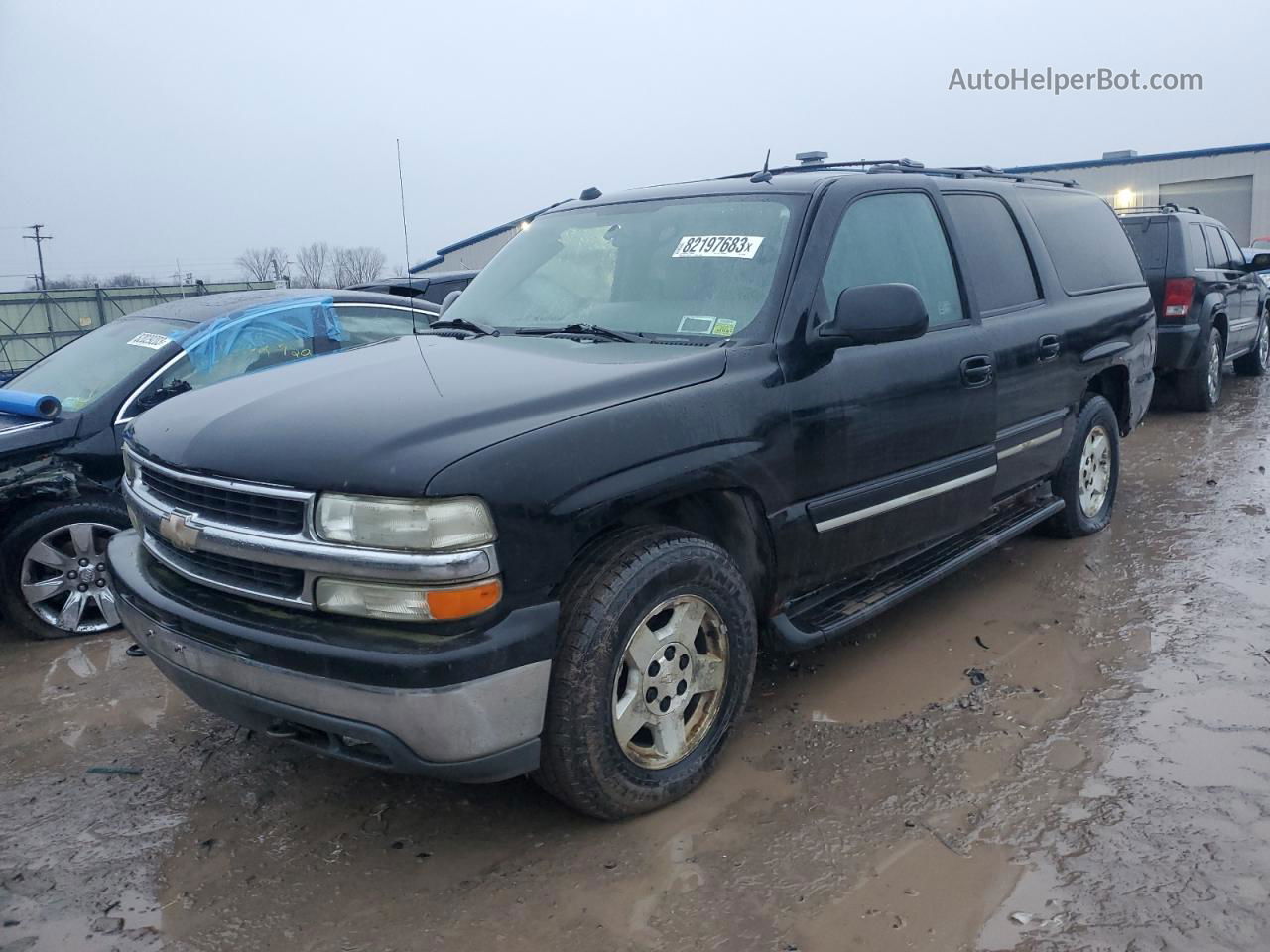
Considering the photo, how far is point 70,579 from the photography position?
4.84m

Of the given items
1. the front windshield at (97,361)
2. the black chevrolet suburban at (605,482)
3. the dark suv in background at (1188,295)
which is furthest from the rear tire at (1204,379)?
the front windshield at (97,361)

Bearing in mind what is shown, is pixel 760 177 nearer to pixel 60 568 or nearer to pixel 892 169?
pixel 892 169

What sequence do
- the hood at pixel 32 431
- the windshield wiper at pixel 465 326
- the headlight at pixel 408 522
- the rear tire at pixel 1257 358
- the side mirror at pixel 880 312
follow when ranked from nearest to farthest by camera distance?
the headlight at pixel 408 522, the side mirror at pixel 880 312, the windshield wiper at pixel 465 326, the hood at pixel 32 431, the rear tire at pixel 1257 358

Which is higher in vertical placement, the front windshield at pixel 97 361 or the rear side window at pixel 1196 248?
the rear side window at pixel 1196 248

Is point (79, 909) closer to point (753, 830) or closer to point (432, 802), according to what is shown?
point (432, 802)

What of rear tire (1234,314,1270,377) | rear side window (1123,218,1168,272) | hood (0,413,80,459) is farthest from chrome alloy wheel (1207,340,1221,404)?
hood (0,413,80,459)

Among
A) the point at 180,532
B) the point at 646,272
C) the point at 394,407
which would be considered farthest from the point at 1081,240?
the point at 180,532

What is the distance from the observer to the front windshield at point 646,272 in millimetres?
3516

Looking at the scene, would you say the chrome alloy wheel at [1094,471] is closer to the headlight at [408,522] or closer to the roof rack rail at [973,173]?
the roof rack rail at [973,173]

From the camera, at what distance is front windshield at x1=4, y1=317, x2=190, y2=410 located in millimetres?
5102

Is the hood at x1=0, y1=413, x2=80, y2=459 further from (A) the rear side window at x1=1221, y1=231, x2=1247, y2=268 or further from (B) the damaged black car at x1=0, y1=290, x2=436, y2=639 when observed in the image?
(A) the rear side window at x1=1221, y1=231, x2=1247, y2=268

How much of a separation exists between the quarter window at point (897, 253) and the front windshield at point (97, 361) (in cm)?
356

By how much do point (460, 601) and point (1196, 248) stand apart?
9.42m

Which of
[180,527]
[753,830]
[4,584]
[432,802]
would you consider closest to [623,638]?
[753,830]
